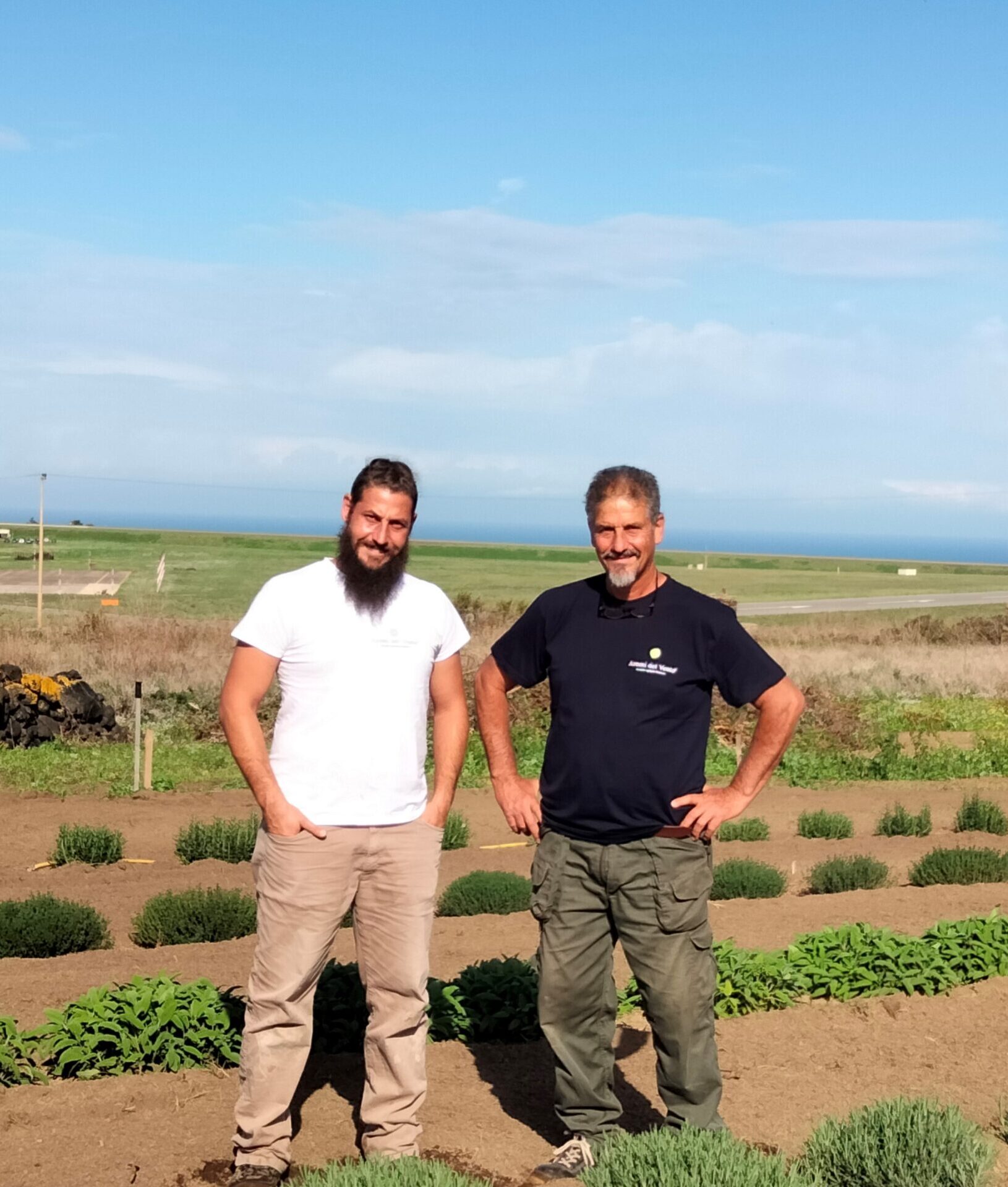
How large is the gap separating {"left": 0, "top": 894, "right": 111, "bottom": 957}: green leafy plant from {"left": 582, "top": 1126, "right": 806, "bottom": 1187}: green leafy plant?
15.3 ft

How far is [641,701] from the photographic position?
4355mm

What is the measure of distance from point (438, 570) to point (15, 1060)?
77.4 m

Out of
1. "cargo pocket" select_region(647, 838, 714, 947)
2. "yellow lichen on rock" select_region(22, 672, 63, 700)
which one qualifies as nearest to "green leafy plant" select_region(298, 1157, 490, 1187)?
"cargo pocket" select_region(647, 838, 714, 947)

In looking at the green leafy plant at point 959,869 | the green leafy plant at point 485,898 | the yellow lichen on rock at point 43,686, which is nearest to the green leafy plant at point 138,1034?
the green leafy plant at point 485,898

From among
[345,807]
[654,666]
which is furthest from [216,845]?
[654,666]

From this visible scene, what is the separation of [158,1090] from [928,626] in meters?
36.2

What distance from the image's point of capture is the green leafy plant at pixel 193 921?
812 centimetres

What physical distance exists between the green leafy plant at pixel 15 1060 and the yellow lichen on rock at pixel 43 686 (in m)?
12.4

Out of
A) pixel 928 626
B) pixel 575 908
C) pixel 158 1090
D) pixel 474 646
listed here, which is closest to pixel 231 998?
pixel 158 1090

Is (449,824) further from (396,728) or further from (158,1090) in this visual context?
(396,728)

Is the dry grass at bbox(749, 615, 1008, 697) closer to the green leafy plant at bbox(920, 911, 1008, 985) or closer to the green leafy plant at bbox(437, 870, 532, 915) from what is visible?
the green leafy plant at bbox(437, 870, 532, 915)

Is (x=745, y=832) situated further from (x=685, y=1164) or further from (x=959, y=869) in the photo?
(x=685, y=1164)

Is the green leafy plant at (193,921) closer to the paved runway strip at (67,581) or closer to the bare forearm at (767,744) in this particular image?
the bare forearm at (767,744)

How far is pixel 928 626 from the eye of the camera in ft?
127
